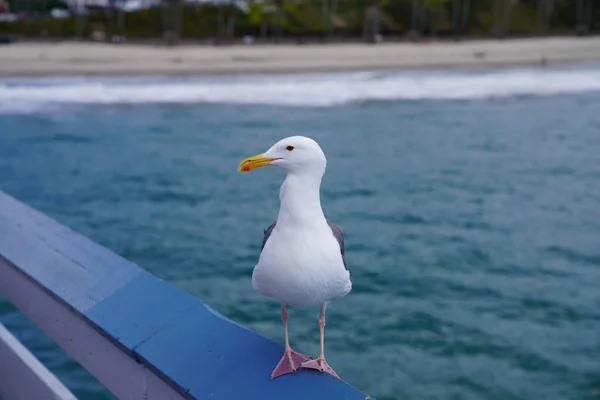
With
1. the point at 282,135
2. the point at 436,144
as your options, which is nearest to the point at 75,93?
the point at 282,135

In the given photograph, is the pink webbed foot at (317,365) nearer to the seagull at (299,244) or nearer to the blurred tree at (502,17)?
the seagull at (299,244)

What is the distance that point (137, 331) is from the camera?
4.96 feet

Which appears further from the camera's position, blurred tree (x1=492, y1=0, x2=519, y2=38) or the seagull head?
blurred tree (x1=492, y1=0, x2=519, y2=38)

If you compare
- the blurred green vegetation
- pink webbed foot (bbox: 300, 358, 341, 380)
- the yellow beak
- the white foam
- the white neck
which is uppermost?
the blurred green vegetation

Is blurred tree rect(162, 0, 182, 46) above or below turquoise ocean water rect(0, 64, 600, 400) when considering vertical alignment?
above

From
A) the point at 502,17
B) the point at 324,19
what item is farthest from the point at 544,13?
the point at 324,19

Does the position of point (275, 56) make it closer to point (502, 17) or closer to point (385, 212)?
point (502, 17)

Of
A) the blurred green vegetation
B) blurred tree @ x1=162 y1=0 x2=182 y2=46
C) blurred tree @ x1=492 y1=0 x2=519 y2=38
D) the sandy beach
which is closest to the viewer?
the sandy beach

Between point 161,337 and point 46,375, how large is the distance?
1.26ft

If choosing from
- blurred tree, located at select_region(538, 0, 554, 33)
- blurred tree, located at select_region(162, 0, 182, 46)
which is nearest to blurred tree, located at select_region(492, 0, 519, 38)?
blurred tree, located at select_region(538, 0, 554, 33)

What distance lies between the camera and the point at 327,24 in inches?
1102

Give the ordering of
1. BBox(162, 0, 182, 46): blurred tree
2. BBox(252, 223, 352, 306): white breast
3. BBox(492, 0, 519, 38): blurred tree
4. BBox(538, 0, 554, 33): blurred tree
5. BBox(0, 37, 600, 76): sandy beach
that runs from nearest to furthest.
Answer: BBox(252, 223, 352, 306): white breast < BBox(0, 37, 600, 76): sandy beach < BBox(162, 0, 182, 46): blurred tree < BBox(492, 0, 519, 38): blurred tree < BBox(538, 0, 554, 33): blurred tree

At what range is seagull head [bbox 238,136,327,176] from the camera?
4.61ft

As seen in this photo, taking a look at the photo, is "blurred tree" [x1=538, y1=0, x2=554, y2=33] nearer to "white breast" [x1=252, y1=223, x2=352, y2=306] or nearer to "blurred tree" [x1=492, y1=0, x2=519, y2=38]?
"blurred tree" [x1=492, y1=0, x2=519, y2=38]
